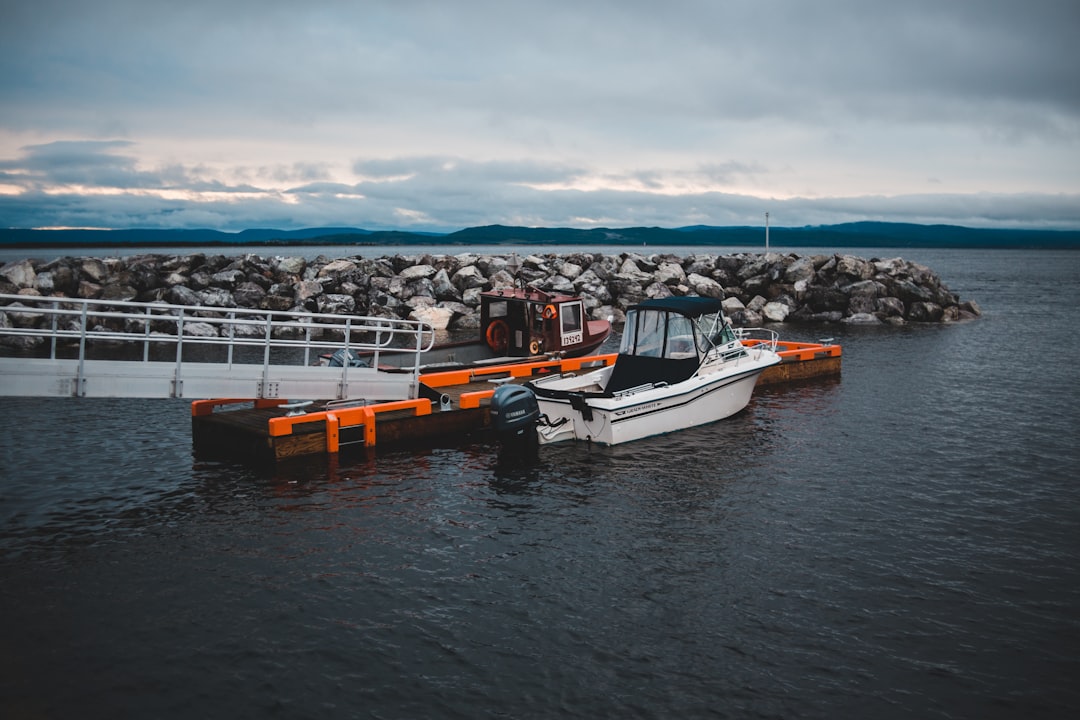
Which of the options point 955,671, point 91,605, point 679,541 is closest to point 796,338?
point 679,541

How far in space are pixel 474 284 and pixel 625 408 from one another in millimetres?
26766

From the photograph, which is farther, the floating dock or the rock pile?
the rock pile

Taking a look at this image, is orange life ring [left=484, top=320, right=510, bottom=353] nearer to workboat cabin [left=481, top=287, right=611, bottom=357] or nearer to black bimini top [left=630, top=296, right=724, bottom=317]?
workboat cabin [left=481, top=287, right=611, bottom=357]

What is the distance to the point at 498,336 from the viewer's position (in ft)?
75.6

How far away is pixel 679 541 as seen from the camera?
11508 millimetres

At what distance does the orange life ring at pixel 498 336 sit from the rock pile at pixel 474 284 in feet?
47.0

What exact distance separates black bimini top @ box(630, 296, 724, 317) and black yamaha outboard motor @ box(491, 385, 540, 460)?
3932mm

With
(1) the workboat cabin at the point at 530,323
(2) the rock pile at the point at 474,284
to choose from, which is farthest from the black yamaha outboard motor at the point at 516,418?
(2) the rock pile at the point at 474,284

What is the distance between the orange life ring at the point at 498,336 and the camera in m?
22.9

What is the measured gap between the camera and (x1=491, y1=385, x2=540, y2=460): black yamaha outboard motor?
50.5ft

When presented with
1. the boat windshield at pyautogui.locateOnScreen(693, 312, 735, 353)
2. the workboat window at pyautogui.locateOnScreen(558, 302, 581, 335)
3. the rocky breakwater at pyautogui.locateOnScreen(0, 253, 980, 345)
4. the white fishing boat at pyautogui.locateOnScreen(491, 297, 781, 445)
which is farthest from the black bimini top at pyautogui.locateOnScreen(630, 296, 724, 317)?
the rocky breakwater at pyautogui.locateOnScreen(0, 253, 980, 345)

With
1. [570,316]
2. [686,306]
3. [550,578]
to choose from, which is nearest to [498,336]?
[570,316]

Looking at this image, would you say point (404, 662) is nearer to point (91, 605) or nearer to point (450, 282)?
point (91, 605)

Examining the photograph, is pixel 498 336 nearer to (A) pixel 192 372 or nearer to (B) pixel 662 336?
(B) pixel 662 336
